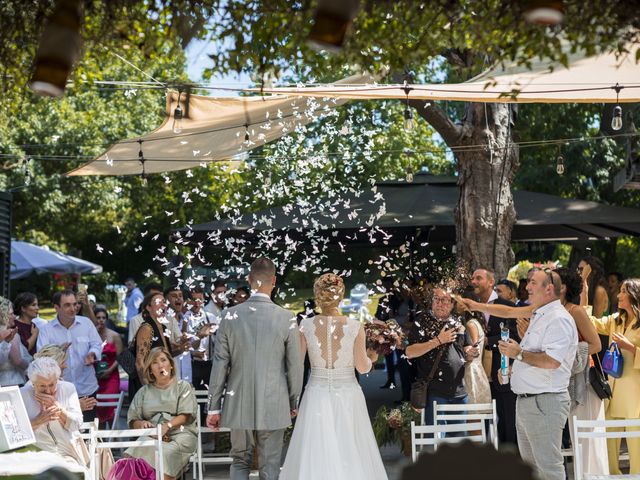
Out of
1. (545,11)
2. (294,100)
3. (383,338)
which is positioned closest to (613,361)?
(383,338)

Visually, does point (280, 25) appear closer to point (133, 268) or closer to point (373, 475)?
point (373, 475)

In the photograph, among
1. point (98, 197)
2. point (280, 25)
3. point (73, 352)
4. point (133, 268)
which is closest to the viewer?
point (280, 25)

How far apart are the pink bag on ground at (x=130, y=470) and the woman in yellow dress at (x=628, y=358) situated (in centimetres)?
343

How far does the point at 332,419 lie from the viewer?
7.07 meters

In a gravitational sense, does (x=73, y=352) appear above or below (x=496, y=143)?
below

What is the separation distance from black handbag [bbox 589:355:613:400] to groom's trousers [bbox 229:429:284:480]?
2415 millimetres

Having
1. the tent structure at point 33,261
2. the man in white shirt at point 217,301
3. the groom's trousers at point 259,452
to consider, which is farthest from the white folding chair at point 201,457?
the tent structure at point 33,261

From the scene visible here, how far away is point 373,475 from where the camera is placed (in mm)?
7074

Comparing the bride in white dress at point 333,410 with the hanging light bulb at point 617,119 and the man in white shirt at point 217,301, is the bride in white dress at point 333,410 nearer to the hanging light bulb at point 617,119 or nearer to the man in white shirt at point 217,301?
the hanging light bulb at point 617,119

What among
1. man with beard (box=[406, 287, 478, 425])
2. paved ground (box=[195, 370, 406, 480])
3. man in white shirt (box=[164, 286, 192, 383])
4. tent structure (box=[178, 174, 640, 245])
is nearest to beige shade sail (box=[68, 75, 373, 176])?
tent structure (box=[178, 174, 640, 245])

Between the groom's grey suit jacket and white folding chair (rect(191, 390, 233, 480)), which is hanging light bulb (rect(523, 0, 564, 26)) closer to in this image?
the groom's grey suit jacket

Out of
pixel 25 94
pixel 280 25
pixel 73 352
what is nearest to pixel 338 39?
pixel 280 25

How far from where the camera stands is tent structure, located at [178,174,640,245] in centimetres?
1044

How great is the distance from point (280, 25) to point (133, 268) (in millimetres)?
33842
